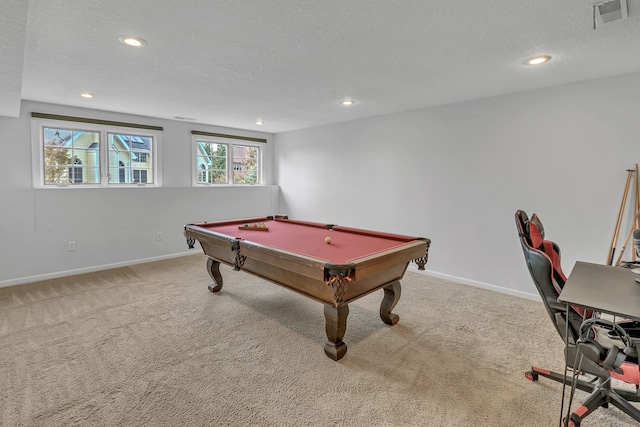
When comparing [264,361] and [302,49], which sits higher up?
[302,49]

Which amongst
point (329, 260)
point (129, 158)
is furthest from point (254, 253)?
point (129, 158)

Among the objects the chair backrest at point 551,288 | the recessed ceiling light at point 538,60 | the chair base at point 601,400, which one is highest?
the recessed ceiling light at point 538,60

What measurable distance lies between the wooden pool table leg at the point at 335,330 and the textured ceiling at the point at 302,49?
1.91 metres

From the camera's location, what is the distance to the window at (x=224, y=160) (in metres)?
5.52

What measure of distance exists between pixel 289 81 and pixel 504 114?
2.43 m

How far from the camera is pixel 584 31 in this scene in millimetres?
1990

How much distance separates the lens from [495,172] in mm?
3607

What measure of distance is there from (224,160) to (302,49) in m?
4.01

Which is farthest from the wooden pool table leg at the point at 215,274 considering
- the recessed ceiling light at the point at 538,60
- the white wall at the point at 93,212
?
the recessed ceiling light at the point at 538,60

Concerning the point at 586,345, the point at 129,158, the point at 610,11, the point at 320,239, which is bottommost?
the point at 586,345

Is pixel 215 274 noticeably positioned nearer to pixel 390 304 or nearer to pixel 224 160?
pixel 390 304

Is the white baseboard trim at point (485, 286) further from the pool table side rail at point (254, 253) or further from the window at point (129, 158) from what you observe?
the window at point (129, 158)

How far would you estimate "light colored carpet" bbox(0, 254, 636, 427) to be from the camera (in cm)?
175

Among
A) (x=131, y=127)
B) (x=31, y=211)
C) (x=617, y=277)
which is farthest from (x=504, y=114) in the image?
(x=31, y=211)
